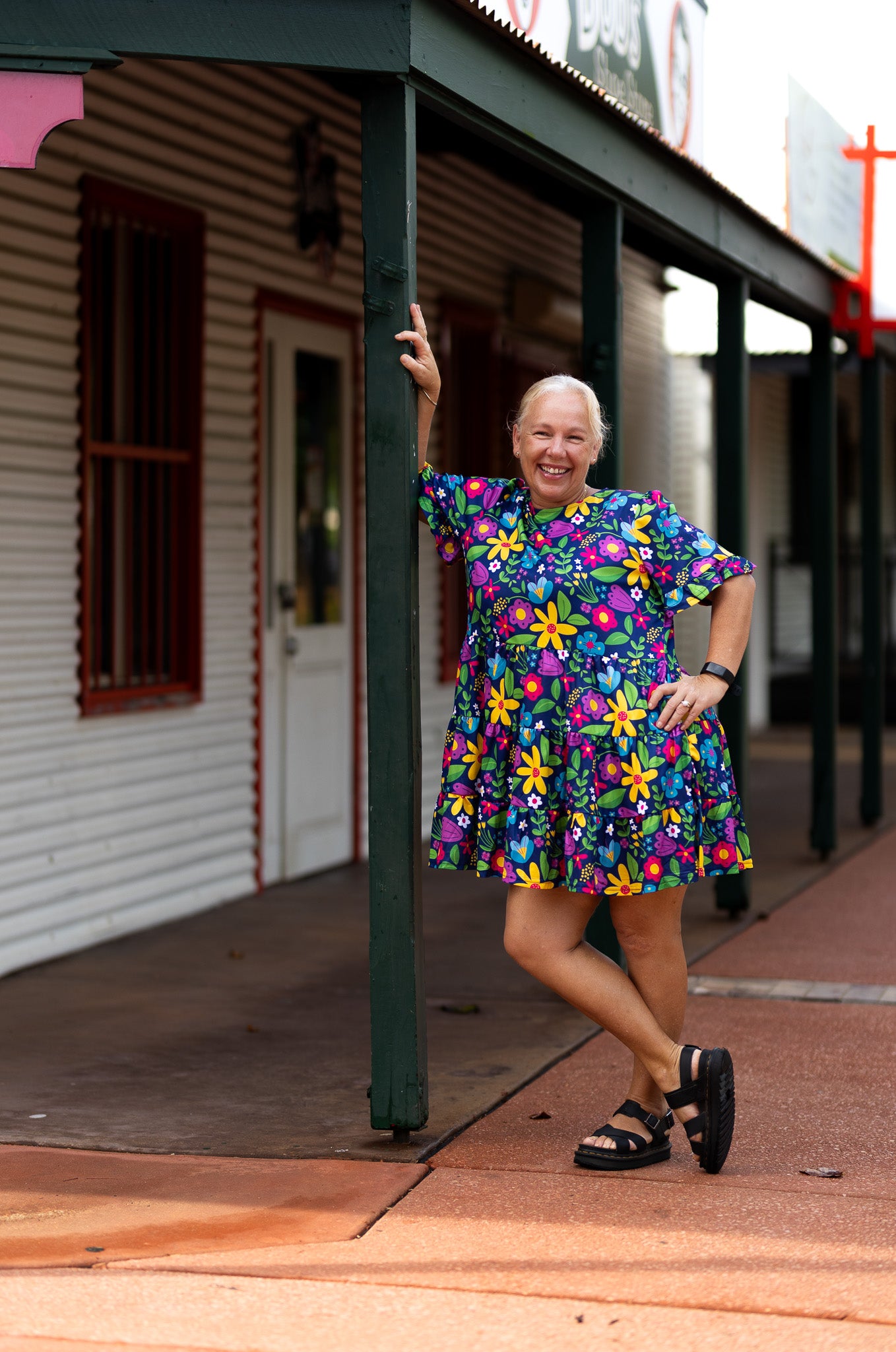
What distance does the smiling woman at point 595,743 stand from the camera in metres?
4.28

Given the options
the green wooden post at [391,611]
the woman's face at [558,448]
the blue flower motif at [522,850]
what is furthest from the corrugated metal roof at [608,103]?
the blue flower motif at [522,850]

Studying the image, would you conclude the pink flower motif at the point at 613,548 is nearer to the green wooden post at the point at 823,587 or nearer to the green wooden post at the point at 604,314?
the green wooden post at the point at 604,314

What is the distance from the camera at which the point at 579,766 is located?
429cm

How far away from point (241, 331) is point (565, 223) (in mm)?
4657

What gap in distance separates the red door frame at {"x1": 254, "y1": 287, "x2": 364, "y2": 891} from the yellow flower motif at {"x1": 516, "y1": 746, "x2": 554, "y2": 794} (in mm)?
4169

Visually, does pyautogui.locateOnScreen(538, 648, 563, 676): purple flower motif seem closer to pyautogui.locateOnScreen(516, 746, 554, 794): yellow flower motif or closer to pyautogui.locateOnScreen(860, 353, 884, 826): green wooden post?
pyautogui.locateOnScreen(516, 746, 554, 794): yellow flower motif

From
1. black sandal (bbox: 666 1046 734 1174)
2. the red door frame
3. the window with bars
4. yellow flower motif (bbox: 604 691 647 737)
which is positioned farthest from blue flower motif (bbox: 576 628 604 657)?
the red door frame

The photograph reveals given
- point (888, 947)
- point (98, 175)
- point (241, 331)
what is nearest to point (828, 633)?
point (888, 947)

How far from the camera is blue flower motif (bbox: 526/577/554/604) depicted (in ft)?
14.1

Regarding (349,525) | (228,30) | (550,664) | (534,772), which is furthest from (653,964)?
(349,525)

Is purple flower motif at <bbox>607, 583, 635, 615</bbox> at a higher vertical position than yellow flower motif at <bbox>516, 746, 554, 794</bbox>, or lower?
higher

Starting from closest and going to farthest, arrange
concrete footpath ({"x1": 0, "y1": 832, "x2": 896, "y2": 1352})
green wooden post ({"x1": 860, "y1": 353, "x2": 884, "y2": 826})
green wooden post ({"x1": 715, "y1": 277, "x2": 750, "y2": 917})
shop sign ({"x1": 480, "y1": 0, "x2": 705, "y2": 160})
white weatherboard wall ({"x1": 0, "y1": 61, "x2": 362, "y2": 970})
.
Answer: concrete footpath ({"x1": 0, "y1": 832, "x2": 896, "y2": 1352})
shop sign ({"x1": 480, "y1": 0, "x2": 705, "y2": 160})
white weatherboard wall ({"x1": 0, "y1": 61, "x2": 362, "y2": 970})
green wooden post ({"x1": 715, "y1": 277, "x2": 750, "y2": 917})
green wooden post ({"x1": 860, "y1": 353, "x2": 884, "y2": 826})

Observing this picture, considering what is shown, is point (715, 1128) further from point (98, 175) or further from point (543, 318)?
point (543, 318)

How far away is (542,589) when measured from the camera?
14.1 ft
